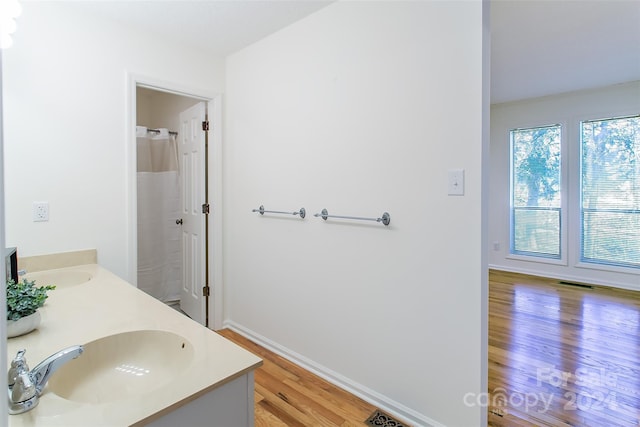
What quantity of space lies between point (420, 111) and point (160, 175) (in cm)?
290

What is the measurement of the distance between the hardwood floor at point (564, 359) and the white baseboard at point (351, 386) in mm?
411

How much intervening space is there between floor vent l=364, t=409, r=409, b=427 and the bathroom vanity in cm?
105

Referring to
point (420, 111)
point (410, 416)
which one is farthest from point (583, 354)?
point (420, 111)

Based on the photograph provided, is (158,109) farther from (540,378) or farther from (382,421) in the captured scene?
(540,378)

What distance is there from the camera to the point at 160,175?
11.7 feet

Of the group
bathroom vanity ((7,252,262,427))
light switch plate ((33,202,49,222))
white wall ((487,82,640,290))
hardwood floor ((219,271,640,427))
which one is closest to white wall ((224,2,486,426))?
hardwood floor ((219,271,640,427))

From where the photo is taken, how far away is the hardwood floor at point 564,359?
1.84m

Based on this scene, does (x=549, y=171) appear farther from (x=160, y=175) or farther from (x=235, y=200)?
(x=160, y=175)

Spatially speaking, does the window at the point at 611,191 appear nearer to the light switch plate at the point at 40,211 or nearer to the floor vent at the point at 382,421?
the floor vent at the point at 382,421

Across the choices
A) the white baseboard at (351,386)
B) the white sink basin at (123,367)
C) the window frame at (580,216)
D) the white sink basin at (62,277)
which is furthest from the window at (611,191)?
the white sink basin at (62,277)

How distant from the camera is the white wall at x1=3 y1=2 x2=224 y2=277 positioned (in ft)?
6.32

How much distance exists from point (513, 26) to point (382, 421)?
9.57 ft

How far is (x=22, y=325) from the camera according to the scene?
1.08m

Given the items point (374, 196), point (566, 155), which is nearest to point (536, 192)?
point (566, 155)
